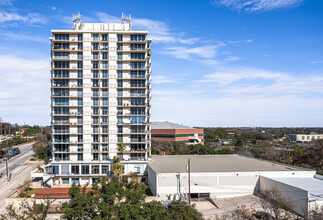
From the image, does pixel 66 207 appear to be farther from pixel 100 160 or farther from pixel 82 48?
pixel 82 48

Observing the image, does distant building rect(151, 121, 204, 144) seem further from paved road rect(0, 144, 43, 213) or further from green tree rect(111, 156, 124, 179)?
green tree rect(111, 156, 124, 179)

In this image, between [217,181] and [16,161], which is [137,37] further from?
[16,161]

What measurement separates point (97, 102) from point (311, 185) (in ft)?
136

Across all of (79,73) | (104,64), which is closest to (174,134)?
(104,64)

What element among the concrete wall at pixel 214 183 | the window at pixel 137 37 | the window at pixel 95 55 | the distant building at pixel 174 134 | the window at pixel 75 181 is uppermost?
the window at pixel 137 37

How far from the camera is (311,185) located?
3659cm

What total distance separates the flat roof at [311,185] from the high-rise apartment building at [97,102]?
28519mm

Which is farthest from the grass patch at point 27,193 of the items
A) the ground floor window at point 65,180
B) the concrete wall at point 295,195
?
the concrete wall at point 295,195

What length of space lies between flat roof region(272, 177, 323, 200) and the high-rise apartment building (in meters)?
28.5

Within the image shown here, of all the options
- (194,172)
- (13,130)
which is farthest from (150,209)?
(13,130)

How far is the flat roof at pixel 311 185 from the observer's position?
106 feet

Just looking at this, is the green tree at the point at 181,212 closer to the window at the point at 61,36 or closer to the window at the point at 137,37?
the window at the point at 137,37

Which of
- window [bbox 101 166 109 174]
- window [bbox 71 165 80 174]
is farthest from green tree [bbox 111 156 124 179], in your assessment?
window [bbox 71 165 80 174]

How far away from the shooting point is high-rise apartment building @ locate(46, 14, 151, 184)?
52812 mm
